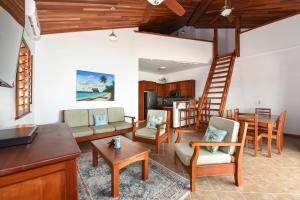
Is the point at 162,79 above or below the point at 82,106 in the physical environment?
above

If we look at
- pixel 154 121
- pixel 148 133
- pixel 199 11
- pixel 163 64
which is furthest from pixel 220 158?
pixel 199 11

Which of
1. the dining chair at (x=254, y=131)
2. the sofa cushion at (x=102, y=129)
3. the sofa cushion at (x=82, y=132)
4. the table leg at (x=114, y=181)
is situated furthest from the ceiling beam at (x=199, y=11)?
the table leg at (x=114, y=181)

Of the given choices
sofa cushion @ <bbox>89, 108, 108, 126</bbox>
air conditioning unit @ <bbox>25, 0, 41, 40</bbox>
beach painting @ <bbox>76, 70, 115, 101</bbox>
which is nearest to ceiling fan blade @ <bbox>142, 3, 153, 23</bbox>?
beach painting @ <bbox>76, 70, 115, 101</bbox>

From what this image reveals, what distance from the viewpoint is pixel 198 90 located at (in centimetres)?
690

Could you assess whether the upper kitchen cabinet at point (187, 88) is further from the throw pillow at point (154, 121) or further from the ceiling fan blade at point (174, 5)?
the ceiling fan blade at point (174, 5)

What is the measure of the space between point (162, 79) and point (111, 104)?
4248 millimetres

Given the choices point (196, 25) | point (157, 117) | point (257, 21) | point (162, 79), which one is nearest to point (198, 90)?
point (162, 79)

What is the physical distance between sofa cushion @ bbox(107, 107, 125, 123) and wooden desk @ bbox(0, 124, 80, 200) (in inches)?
129

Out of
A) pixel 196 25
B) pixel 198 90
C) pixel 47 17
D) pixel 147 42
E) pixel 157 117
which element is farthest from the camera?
pixel 198 90

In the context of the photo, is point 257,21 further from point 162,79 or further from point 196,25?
point 162,79

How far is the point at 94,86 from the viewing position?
4250 millimetres

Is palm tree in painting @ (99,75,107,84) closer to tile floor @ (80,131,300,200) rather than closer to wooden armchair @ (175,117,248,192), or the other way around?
tile floor @ (80,131,300,200)

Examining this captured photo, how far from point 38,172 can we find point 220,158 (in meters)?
1.98

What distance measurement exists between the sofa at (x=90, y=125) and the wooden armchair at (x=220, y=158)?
216 centimetres
